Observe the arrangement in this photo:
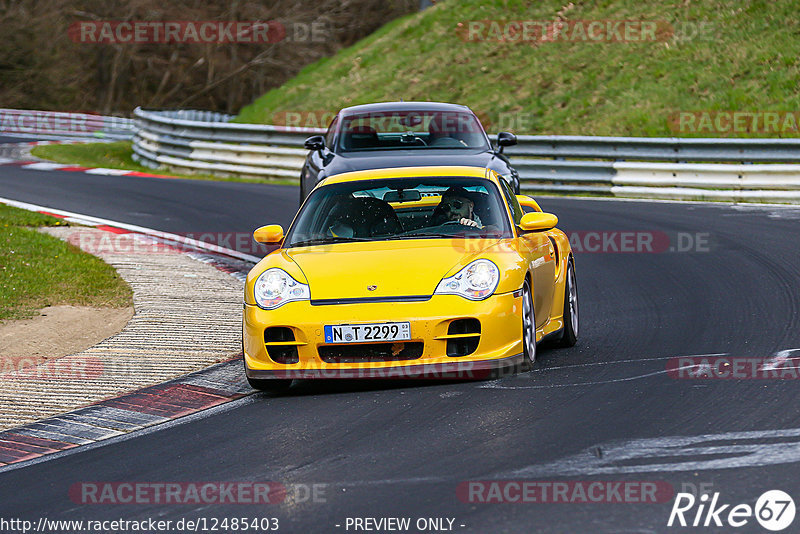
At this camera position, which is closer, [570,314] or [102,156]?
[570,314]

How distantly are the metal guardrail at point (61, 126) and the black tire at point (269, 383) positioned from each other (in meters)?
29.2

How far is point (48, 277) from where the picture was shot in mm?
11984

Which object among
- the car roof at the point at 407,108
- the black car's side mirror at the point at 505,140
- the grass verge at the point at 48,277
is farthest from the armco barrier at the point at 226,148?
the grass verge at the point at 48,277

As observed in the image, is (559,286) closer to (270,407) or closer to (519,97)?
Answer: (270,407)

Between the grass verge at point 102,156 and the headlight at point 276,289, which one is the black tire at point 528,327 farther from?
the grass verge at point 102,156

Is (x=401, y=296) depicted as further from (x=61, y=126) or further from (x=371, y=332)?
(x=61, y=126)

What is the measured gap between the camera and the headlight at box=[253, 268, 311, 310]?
24.9 ft

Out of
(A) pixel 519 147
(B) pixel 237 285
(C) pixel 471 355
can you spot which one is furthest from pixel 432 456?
(A) pixel 519 147

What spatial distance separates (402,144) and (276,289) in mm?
6897

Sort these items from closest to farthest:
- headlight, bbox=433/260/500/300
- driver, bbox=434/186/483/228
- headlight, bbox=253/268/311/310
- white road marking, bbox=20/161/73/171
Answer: headlight, bbox=433/260/500/300 → headlight, bbox=253/268/311/310 → driver, bbox=434/186/483/228 → white road marking, bbox=20/161/73/171

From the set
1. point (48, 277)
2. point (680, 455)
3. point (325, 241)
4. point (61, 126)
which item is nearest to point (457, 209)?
point (325, 241)

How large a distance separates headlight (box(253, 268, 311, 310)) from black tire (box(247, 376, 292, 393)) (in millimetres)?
449

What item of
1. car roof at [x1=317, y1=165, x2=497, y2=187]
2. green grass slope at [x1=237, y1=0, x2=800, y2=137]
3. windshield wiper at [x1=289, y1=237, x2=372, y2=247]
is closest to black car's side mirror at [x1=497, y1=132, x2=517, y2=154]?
car roof at [x1=317, y1=165, x2=497, y2=187]

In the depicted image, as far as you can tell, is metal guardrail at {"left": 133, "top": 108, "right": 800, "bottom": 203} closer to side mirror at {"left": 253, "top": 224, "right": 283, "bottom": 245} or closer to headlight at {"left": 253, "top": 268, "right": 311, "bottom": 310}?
side mirror at {"left": 253, "top": 224, "right": 283, "bottom": 245}
